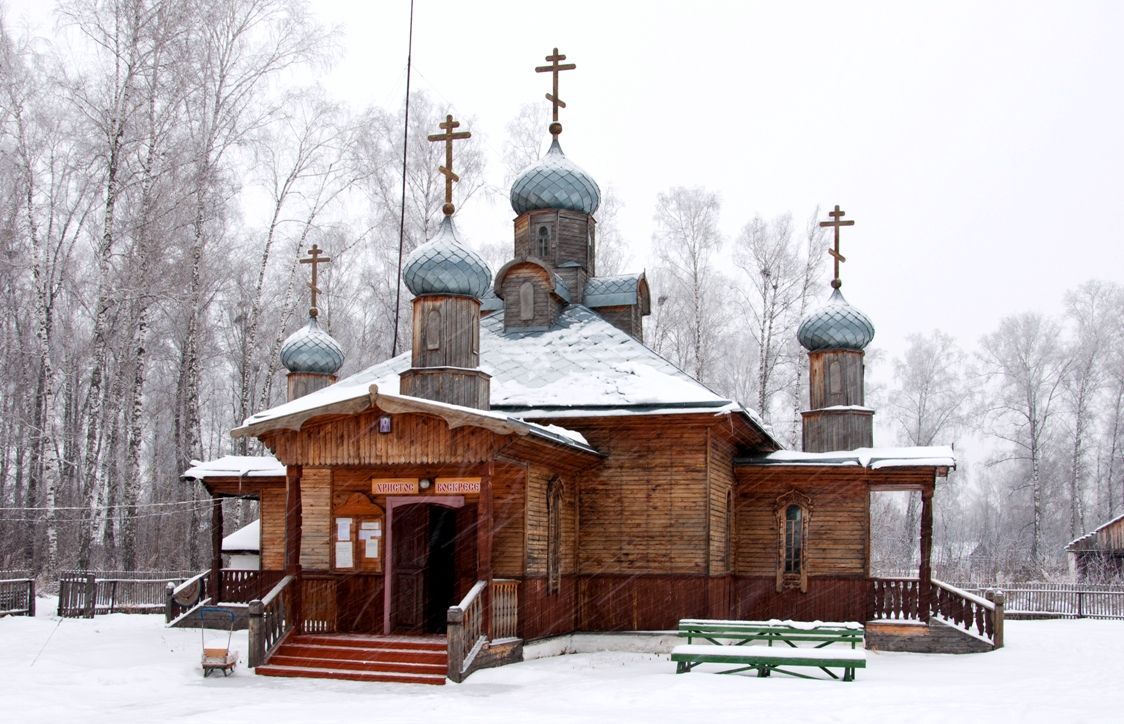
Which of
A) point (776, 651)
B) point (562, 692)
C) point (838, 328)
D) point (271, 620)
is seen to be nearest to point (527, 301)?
point (838, 328)

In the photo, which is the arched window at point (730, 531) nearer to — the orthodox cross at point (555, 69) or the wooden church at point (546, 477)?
the wooden church at point (546, 477)

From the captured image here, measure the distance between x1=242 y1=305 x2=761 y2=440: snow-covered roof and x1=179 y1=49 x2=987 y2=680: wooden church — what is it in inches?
1.9

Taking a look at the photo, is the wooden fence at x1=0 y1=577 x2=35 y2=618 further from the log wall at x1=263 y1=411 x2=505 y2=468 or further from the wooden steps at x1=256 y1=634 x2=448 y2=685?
the log wall at x1=263 y1=411 x2=505 y2=468

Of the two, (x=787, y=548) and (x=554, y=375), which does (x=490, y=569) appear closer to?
(x=554, y=375)

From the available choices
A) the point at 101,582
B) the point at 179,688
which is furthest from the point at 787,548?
the point at 101,582

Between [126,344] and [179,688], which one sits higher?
[126,344]

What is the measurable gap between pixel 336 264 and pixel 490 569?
23187 mm

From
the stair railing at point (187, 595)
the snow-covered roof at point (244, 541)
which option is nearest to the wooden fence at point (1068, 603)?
the snow-covered roof at point (244, 541)

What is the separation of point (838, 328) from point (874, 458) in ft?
11.3

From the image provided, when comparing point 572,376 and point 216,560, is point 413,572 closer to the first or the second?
point 572,376

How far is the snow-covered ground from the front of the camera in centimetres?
1152

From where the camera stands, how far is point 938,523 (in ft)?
254

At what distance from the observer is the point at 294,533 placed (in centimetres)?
1582

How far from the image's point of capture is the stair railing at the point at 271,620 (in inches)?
582
